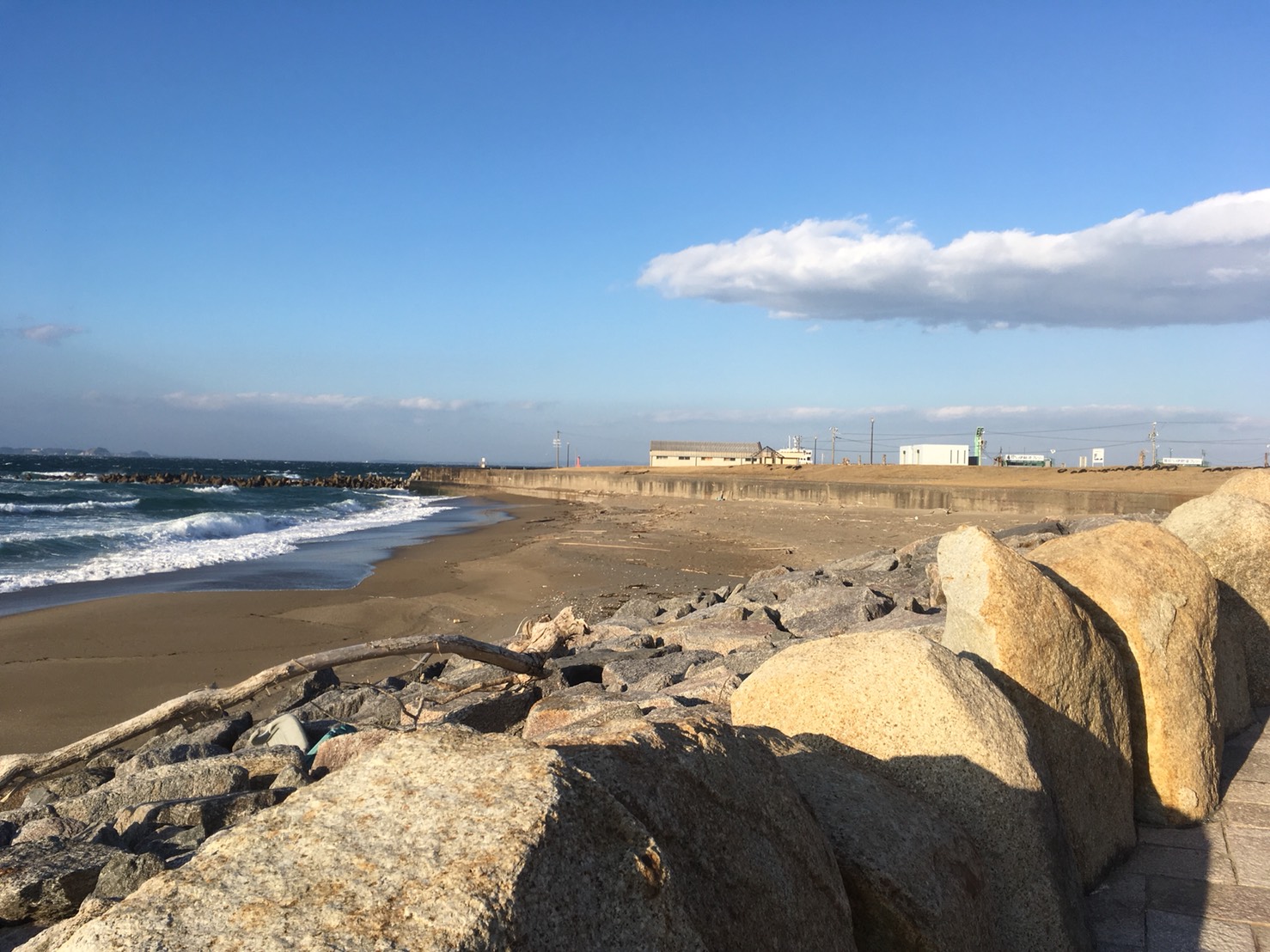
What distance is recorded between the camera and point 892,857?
7.52ft

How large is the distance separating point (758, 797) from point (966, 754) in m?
1.06

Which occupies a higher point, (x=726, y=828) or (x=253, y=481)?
(x=726, y=828)

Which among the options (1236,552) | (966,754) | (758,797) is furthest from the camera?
(1236,552)

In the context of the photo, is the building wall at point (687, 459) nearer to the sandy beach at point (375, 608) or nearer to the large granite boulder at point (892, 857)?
the sandy beach at point (375, 608)

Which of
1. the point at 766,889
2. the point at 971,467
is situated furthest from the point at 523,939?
the point at 971,467

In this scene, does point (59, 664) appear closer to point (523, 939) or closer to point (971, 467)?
point (523, 939)

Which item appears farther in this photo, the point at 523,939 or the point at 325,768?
the point at 325,768

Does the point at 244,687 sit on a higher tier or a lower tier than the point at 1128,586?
lower

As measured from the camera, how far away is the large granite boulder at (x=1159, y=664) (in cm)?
374

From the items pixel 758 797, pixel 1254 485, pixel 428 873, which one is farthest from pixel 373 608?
pixel 428 873

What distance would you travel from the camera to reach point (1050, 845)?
2783 mm

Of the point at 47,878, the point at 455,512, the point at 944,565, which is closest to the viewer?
the point at 47,878

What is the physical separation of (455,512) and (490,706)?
98.7 ft

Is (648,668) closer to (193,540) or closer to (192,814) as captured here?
(192,814)
